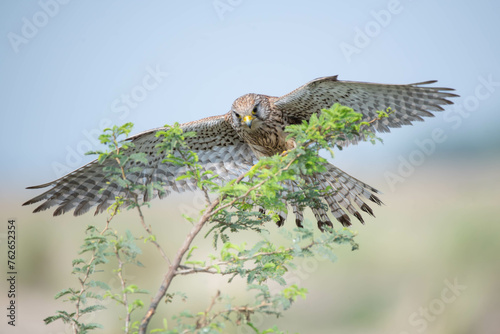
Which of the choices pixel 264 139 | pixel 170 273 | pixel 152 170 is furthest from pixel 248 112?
pixel 170 273

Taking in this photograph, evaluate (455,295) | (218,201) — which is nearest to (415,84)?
(218,201)

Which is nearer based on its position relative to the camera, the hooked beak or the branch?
Result: the branch

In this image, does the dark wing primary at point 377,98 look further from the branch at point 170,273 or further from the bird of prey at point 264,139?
the branch at point 170,273

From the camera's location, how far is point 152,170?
514cm

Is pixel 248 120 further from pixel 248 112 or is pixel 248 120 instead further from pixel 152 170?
pixel 152 170

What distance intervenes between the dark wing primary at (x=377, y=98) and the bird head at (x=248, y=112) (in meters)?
0.32

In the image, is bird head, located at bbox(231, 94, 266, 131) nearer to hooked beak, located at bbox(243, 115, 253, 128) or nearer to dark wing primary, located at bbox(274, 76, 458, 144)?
hooked beak, located at bbox(243, 115, 253, 128)

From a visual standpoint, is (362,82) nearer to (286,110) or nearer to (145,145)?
(286,110)

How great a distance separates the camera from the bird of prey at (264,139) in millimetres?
4395

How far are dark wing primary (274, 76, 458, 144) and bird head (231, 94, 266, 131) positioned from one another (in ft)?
1.04

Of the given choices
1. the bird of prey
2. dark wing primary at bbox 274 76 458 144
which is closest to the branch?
the bird of prey

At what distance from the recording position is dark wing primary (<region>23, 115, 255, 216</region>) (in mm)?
4617

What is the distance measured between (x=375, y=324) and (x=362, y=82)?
23.9ft

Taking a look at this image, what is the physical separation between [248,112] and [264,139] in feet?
1.31
